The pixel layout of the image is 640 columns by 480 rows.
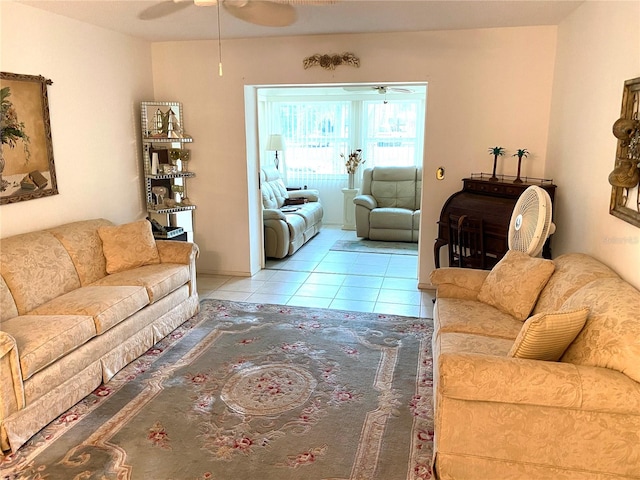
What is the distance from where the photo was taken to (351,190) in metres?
7.68

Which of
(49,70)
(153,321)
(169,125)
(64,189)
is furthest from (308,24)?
(153,321)

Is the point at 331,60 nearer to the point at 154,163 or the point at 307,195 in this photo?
the point at 154,163

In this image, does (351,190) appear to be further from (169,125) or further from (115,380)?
(115,380)

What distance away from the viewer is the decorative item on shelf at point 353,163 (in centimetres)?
768

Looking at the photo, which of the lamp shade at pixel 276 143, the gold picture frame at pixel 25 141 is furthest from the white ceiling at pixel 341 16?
the lamp shade at pixel 276 143

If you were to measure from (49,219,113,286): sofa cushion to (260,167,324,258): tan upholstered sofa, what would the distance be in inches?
84.9

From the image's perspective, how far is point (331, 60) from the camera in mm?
4527

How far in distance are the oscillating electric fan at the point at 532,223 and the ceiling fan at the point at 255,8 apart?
1.69 meters

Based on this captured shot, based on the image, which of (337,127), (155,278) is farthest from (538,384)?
(337,127)

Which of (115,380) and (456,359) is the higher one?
(456,359)

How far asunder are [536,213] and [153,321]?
269cm

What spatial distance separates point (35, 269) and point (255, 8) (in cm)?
215

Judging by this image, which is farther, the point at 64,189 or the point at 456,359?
the point at 64,189

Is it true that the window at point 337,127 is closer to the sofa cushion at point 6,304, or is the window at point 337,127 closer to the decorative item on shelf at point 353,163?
the decorative item on shelf at point 353,163
